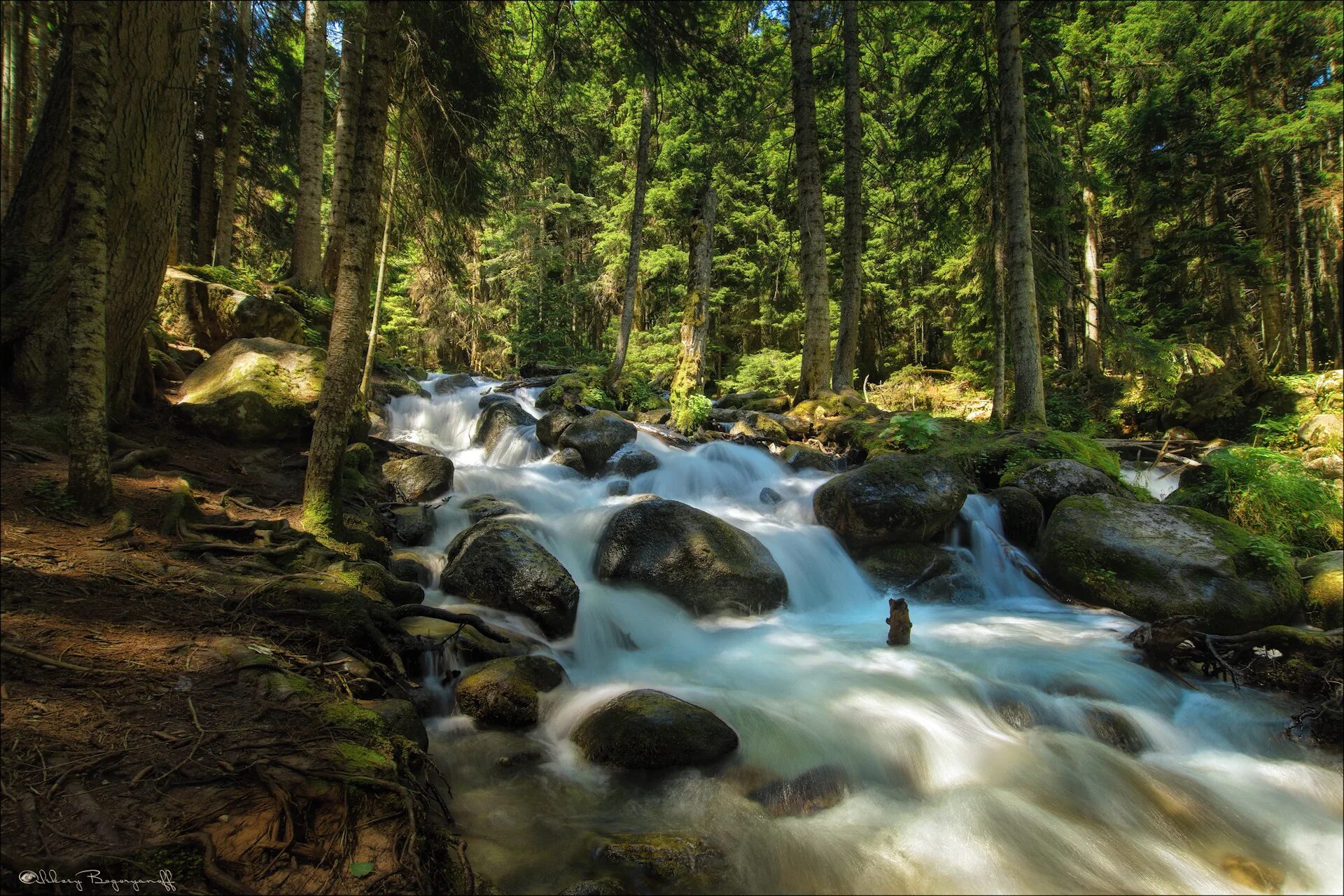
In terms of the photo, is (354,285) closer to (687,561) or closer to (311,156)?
(687,561)

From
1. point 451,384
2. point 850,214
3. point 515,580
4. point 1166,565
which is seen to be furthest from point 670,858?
point 451,384

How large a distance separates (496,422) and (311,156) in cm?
634

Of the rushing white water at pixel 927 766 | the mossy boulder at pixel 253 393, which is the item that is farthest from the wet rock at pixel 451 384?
the rushing white water at pixel 927 766

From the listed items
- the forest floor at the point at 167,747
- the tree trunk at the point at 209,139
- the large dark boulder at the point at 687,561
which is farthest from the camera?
the tree trunk at the point at 209,139

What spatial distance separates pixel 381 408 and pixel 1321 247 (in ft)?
92.0

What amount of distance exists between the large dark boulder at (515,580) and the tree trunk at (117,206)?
3922mm

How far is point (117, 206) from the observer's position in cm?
572

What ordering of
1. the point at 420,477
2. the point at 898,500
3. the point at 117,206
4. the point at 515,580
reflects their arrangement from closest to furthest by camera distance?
the point at 117,206
the point at 515,580
the point at 898,500
the point at 420,477

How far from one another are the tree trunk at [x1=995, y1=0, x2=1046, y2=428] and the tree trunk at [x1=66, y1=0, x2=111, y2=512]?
11.8m

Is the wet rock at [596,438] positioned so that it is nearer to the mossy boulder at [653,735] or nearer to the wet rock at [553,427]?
the wet rock at [553,427]

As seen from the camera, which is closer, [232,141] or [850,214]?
[232,141]

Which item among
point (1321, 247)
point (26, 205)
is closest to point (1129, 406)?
point (1321, 247)

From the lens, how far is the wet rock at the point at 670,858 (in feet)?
10.5

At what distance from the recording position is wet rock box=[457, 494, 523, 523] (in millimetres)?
8234
